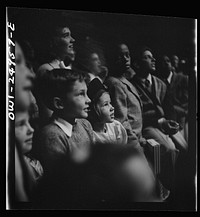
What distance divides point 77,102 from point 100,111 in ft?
0.67

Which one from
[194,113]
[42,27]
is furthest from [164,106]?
[42,27]

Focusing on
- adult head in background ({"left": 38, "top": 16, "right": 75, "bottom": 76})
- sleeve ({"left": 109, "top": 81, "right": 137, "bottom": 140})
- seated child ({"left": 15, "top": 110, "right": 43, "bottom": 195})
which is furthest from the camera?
sleeve ({"left": 109, "top": 81, "right": 137, "bottom": 140})

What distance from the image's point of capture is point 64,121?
182 inches

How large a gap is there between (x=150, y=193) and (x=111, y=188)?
1.10ft

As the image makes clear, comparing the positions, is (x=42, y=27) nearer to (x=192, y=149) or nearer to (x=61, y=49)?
(x=61, y=49)

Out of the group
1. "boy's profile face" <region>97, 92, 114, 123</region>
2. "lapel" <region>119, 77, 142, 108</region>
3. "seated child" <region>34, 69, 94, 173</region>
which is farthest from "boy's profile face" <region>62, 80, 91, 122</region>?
"lapel" <region>119, 77, 142, 108</region>

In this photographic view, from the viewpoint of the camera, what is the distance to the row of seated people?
454 cm

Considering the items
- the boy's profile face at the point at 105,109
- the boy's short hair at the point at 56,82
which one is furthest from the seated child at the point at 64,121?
the boy's profile face at the point at 105,109

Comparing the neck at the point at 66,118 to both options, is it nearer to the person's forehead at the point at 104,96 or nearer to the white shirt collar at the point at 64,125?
the white shirt collar at the point at 64,125

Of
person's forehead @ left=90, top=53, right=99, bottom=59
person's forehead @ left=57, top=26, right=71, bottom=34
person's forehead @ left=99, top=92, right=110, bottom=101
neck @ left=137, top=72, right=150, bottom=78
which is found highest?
person's forehead @ left=57, top=26, right=71, bottom=34

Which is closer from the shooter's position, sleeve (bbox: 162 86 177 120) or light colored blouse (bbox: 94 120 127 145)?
light colored blouse (bbox: 94 120 127 145)

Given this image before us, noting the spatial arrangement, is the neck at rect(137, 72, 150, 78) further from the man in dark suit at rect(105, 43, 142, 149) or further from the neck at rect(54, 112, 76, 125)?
the neck at rect(54, 112, 76, 125)

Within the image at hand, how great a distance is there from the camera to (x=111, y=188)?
4625 millimetres

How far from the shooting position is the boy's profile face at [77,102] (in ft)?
15.2
